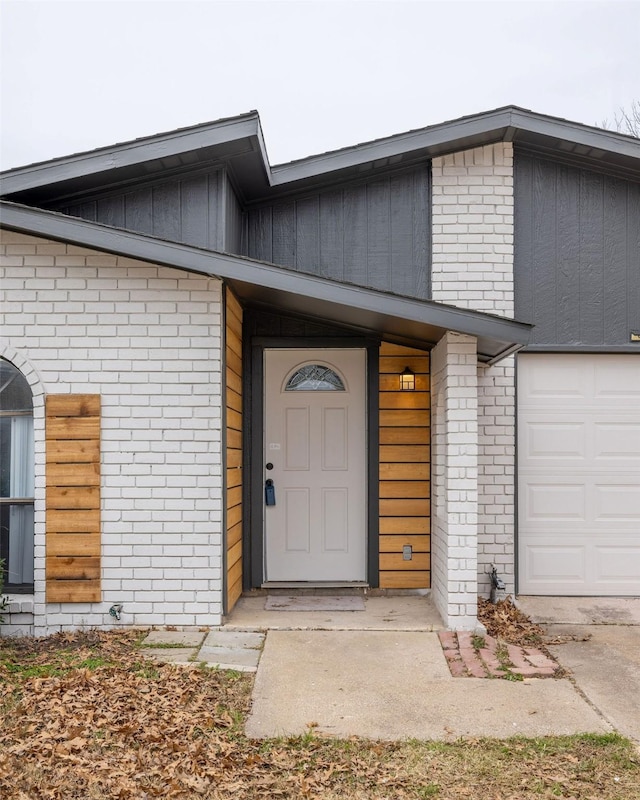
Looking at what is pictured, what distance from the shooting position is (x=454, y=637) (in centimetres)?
560

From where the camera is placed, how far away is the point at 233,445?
20.9 feet

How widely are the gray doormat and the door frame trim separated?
13.9 inches

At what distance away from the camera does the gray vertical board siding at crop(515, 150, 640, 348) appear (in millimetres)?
6961

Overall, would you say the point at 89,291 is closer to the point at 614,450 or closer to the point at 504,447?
the point at 504,447

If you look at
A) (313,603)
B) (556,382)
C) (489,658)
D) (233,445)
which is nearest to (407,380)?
(556,382)

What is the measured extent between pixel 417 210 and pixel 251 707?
4.53 meters

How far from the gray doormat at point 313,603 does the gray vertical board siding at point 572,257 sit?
277cm

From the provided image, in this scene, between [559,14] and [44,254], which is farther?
[559,14]

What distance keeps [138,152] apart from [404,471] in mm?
3459

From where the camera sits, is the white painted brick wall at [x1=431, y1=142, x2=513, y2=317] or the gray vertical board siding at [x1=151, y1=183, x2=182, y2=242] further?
the white painted brick wall at [x1=431, y1=142, x2=513, y2=317]

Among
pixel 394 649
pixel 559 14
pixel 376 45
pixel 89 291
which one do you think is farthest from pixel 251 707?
pixel 376 45

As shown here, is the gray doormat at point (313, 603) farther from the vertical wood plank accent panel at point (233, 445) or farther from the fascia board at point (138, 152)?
the fascia board at point (138, 152)

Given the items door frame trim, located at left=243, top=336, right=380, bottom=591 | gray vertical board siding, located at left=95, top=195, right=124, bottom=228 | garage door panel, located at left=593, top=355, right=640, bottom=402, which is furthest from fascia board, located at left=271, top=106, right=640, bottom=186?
garage door panel, located at left=593, top=355, right=640, bottom=402

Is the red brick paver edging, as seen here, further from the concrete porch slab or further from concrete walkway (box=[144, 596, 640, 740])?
the concrete porch slab
